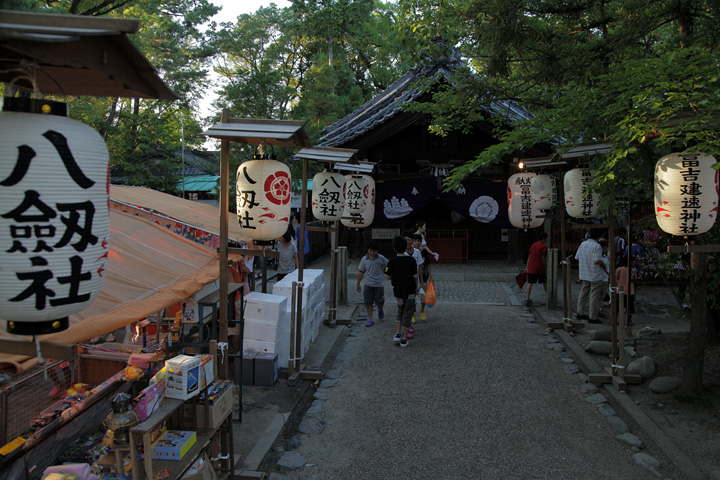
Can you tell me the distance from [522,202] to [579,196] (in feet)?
6.98

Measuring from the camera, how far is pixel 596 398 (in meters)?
6.72

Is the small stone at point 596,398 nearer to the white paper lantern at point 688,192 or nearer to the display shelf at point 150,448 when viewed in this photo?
the white paper lantern at point 688,192

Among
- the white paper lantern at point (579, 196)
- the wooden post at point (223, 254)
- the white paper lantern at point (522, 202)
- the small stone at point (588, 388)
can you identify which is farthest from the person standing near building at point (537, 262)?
the wooden post at point (223, 254)

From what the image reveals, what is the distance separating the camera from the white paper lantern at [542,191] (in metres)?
9.98

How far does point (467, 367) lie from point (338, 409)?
2602 mm

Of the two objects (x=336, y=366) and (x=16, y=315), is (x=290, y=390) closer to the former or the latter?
(x=336, y=366)

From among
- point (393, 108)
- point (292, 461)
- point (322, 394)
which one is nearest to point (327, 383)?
point (322, 394)

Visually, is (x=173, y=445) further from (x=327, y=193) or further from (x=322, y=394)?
(x=327, y=193)

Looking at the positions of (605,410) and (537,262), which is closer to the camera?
(605,410)

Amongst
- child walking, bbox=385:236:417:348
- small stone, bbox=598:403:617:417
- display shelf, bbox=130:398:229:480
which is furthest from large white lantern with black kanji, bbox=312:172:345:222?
display shelf, bbox=130:398:229:480

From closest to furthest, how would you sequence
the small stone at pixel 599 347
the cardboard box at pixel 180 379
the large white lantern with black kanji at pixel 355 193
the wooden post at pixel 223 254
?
the cardboard box at pixel 180 379, the wooden post at pixel 223 254, the small stone at pixel 599 347, the large white lantern with black kanji at pixel 355 193

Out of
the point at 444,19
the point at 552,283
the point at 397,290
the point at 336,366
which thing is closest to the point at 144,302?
the point at 336,366

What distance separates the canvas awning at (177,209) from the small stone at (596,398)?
642 centimetres

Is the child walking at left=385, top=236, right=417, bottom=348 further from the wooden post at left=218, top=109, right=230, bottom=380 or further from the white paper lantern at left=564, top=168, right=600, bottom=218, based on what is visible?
the wooden post at left=218, top=109, right=230, bottom=380
